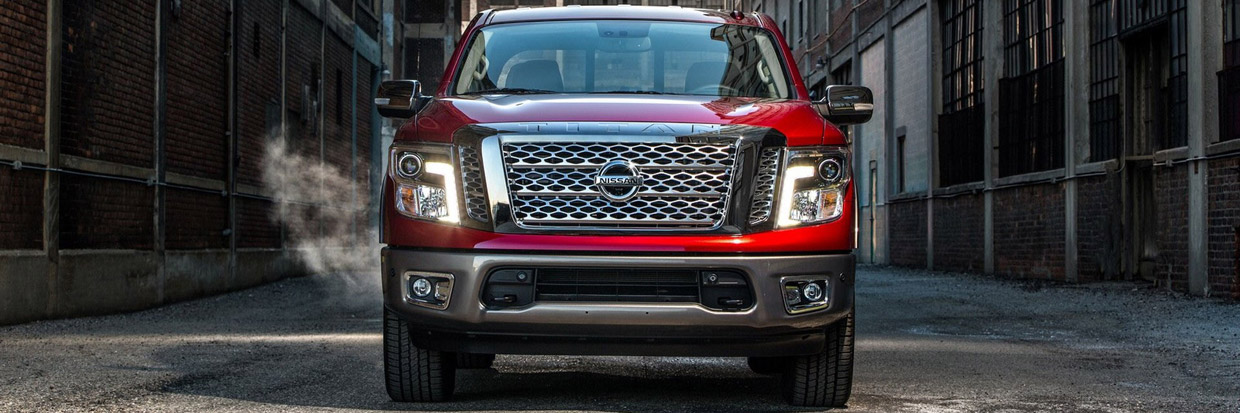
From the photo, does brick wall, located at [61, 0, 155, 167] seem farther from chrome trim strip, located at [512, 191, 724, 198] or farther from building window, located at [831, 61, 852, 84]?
building window, located at [831, 61, 852, 84]

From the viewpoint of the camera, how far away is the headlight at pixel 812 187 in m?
5.80

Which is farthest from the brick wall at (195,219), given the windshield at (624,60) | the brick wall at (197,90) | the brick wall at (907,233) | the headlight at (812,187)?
the brick wall at (907,233)

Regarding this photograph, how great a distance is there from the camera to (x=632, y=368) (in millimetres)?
8023

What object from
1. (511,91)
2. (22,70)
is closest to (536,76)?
(511,91)

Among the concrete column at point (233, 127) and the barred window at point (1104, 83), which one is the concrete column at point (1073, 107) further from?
the concrete column at point (233, 127)

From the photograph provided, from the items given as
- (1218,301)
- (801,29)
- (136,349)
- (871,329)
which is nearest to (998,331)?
(871,329)

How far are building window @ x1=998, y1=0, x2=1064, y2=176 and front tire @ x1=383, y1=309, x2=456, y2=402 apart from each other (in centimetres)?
1456

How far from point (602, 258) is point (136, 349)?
189 inches

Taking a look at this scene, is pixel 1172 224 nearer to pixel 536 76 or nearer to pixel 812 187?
pixel 536 76

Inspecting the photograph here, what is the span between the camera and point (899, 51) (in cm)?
2834

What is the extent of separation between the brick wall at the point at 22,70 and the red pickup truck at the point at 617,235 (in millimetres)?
6399

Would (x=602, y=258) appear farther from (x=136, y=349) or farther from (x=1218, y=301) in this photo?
(x=1218, y=301)

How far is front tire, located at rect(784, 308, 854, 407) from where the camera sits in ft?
20.1

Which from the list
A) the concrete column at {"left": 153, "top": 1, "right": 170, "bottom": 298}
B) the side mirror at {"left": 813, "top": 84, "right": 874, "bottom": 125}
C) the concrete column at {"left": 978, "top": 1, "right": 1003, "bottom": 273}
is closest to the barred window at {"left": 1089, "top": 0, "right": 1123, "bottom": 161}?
the concrete column at {"left": 978, "top": 1, "right": 1003, "bottom": 273}
